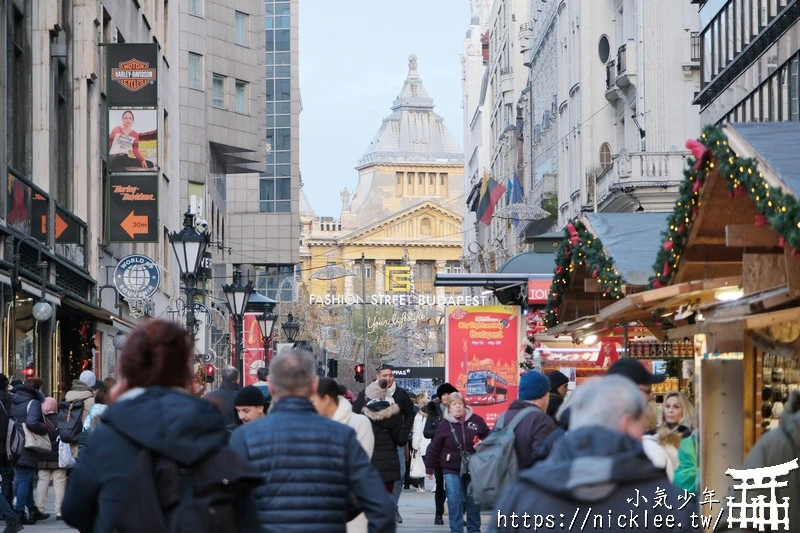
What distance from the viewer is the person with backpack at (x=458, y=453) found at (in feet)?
55.6

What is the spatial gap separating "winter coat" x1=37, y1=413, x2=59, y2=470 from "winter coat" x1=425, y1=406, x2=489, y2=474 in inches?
175

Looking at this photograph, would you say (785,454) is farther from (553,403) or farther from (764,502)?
(553,403)

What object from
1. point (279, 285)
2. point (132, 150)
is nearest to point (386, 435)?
point (132, 150)

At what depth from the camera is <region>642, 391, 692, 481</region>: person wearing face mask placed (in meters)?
9.76

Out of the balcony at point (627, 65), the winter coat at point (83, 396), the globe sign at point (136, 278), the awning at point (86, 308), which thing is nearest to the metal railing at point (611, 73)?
the balcony at point (627, 65)

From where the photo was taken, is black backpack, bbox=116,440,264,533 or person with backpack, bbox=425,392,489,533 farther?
person with backpack, bbox=425,392,489,533

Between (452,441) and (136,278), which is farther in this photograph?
(136,278)

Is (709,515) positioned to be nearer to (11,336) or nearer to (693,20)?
(11,336)

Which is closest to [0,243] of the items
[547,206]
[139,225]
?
[139,225]

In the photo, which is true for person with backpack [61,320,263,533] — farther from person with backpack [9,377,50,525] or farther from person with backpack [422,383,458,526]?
person with backpack [9,377,50,525]

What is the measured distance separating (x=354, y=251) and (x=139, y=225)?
123 metres

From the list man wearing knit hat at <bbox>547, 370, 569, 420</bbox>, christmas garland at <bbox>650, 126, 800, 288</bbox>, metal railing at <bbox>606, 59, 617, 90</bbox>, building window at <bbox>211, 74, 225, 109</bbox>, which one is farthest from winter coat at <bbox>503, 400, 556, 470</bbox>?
building window at <bbox>211, 74, 225, 109</bbox>

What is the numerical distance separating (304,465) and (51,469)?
1261 cm

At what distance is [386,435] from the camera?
1717 centimetres
